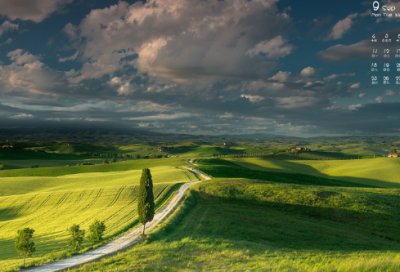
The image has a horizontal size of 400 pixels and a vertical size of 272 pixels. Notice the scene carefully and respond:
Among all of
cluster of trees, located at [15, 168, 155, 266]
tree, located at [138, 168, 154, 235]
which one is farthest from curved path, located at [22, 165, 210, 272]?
tree, located at [138, 168, 154, 235]

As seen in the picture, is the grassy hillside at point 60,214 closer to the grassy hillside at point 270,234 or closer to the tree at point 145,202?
the tree at point 145,202

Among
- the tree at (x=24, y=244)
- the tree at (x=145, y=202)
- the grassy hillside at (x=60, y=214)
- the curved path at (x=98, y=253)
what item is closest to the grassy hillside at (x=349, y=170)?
the grassy hillside at (x=60, y=214)

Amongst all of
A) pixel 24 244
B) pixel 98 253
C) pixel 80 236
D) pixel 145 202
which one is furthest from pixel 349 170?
pixel 24 244

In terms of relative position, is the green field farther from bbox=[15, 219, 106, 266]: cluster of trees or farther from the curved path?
the curved path

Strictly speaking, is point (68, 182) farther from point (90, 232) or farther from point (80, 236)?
point (80, 236)

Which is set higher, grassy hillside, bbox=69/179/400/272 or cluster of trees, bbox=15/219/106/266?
cluster of trees, bbox=15/219/106/266

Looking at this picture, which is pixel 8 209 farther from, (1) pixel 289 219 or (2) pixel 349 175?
(2) pixel 349 175

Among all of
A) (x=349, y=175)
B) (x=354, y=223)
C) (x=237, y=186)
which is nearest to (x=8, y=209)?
(x=237, y=186)
